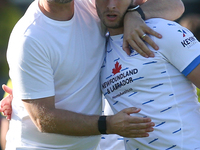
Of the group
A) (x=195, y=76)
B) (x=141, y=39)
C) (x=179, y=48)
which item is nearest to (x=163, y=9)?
(x=141, y=39)

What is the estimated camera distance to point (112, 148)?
2898 millimetres

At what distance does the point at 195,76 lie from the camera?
7.19 ft

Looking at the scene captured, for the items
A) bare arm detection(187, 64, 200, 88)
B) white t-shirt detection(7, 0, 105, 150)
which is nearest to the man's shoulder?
bare arm detection(187, 64, 200, 88)

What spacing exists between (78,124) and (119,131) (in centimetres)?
30

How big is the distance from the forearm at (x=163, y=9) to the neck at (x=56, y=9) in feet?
1.83

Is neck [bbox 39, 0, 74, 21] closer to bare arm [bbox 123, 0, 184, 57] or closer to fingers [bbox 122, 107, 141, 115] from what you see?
bare arm [bbox 123, 0, 184, 57]

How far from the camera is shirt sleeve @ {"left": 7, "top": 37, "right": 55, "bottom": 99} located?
2229 mm

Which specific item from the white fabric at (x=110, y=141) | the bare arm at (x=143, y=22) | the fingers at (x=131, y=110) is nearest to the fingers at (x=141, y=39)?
the bare arm at (x=143, y=22)

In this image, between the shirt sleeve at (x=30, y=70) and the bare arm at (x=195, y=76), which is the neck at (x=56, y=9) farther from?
the bare arm at (x=195, y=76)

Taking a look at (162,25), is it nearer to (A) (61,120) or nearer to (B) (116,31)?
(B) (116,31)

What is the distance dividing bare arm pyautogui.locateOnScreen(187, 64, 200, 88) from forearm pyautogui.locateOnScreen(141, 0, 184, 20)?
52 cm

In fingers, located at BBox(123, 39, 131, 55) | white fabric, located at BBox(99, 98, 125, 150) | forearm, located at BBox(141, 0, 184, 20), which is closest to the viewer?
fingers, located at BBox(123, 39, 131, 55)

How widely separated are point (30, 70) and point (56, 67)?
0.19 m

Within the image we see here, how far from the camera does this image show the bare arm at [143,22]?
2.29 metres
